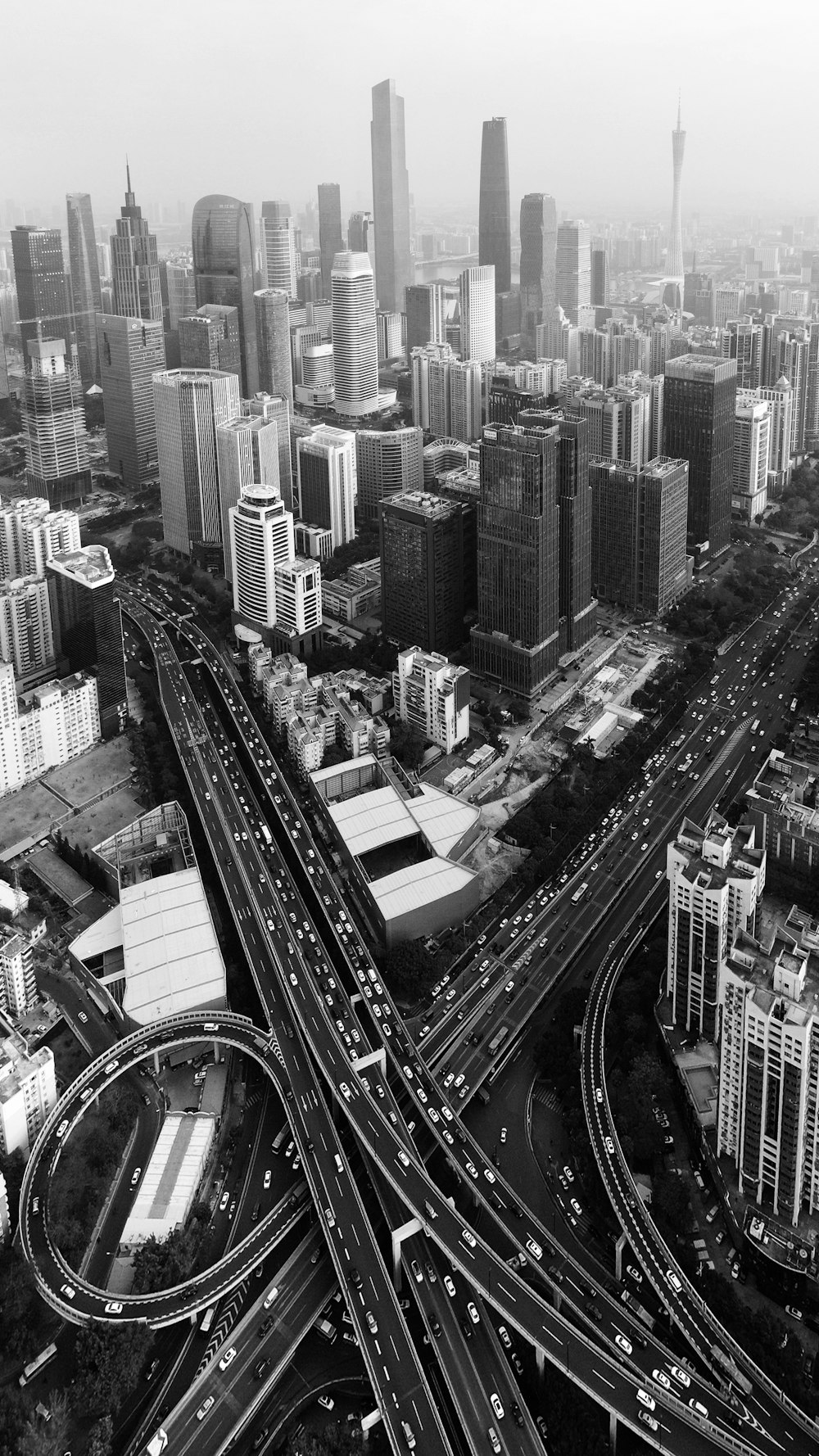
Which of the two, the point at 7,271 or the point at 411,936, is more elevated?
the point at 7,271

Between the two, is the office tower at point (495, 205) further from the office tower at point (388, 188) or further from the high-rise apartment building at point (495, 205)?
the office tower at point (388, 188)

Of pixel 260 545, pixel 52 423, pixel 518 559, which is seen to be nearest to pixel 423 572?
pixel 518 559

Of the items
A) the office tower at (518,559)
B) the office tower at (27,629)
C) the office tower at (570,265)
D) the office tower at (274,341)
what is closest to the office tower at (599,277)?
the office tower at (570,265)

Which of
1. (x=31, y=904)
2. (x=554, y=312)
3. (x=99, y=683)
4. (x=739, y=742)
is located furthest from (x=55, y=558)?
(x=554, y=312)

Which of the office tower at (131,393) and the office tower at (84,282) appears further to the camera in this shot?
the office tower at (84,282)

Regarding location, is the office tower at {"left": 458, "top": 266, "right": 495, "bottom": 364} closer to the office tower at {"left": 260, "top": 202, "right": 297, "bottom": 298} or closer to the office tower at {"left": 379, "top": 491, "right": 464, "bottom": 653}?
the office tower at {"left": 260, "top": 202, "right": 297, "bottom": 298}

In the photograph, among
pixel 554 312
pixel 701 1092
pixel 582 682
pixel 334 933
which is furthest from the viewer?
pixel 554 312

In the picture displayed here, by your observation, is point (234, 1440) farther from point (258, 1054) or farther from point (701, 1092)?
point (701, 1092)
